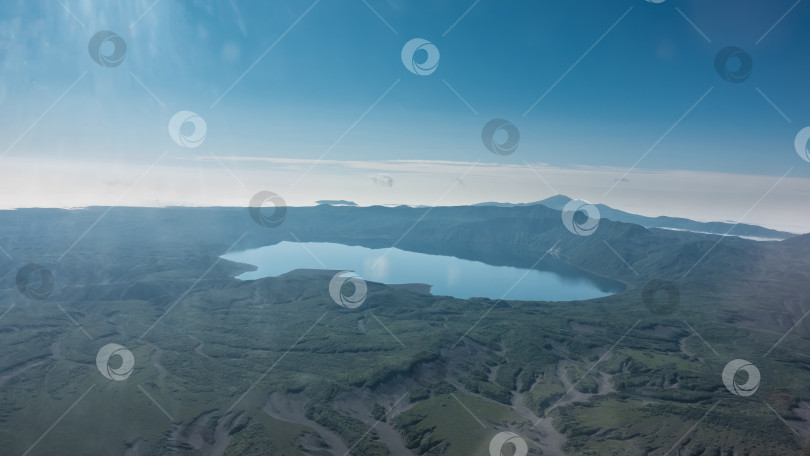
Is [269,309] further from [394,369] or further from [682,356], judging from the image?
[682,356]

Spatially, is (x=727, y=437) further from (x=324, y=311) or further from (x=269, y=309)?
(x=269, y=309)

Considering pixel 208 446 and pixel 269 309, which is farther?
pixel 269 309

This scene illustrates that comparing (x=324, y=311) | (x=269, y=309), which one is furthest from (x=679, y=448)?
(x=269, y=309)

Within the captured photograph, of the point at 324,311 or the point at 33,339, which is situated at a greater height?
the point at 324,311

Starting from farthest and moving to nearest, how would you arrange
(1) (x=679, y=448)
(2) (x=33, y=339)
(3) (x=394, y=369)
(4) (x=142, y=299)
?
(4) (x=142, y=299) < (2) (x=33, y=339) < (3) (x=394, y=369) < (1) (x=679, y=448)

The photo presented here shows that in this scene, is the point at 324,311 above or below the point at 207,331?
above

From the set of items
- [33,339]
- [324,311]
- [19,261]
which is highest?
[19,261]

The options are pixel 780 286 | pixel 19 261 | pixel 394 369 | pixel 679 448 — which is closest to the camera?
pixel 679 448

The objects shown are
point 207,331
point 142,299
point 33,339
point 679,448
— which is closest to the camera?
point 679,448

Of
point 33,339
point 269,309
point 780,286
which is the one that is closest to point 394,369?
point 269,309
